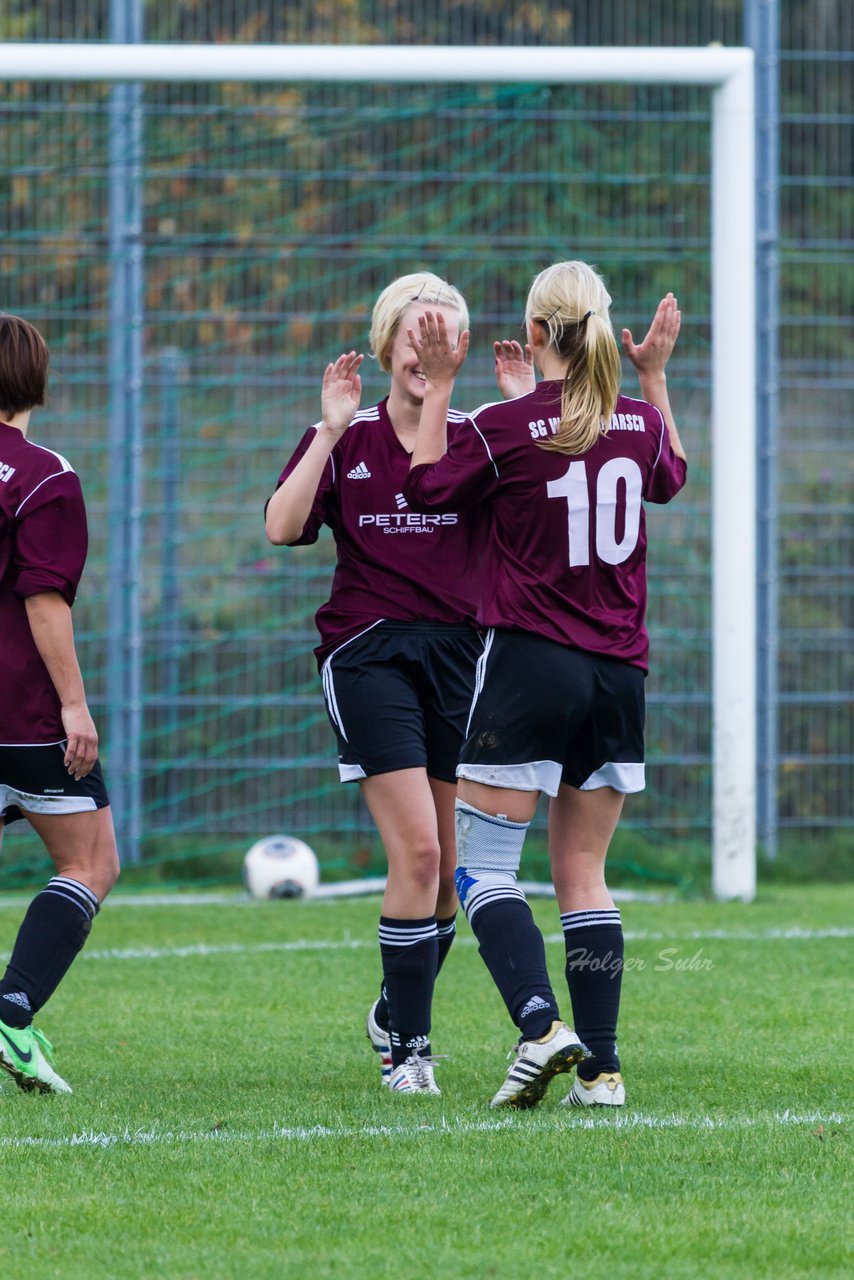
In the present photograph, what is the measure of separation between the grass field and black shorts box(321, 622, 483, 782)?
0.78 meters

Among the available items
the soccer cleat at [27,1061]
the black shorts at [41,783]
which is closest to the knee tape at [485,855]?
the black shorts at [41,783]

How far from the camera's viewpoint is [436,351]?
3.96 m

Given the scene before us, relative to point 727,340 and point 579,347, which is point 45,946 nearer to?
point 579,347

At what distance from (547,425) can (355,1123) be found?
5.05 ft

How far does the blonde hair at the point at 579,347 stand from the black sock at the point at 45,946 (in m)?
1.57

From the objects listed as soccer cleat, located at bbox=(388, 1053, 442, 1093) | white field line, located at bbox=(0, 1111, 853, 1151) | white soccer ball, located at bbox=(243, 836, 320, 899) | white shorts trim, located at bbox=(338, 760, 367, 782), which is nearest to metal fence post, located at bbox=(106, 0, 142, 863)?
white soccer ball, located at bbox=(243, 836, 320, 899)

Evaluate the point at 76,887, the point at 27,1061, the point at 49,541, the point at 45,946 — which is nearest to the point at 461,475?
the point at 49,541

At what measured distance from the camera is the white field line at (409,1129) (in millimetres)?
3576

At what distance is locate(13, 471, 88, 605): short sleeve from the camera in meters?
4.13

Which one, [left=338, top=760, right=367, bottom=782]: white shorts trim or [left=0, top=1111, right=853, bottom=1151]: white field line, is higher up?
[left=338, top=760, right=367, bottom=782]: white shorts trim

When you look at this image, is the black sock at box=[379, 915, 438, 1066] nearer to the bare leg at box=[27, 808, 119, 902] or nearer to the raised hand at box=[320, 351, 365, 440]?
the bare leg at box=[27, 808, 119, 902]

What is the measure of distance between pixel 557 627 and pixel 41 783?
127 centimetres

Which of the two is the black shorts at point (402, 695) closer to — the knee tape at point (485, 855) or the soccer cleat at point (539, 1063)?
the knee tape at point (485, 855)

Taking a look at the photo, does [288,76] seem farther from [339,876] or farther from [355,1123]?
[355,1123]
